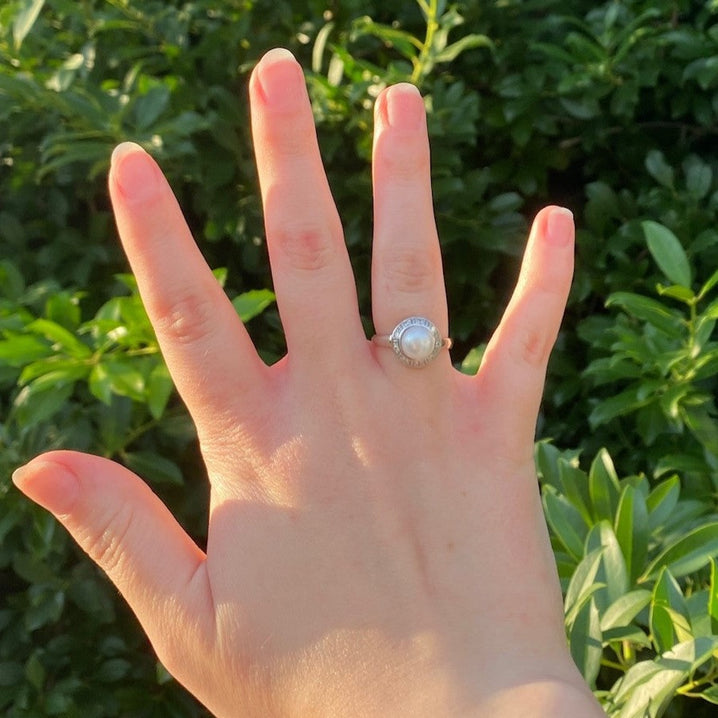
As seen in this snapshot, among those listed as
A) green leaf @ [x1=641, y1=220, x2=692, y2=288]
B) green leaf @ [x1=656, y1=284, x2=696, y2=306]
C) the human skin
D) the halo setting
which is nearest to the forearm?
the human skin

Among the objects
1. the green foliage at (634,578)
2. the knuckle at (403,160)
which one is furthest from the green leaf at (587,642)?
the knuckle at (403,160)

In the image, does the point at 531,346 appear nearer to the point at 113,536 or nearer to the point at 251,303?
the point at 251,303

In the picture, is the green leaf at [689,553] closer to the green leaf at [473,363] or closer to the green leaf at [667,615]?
the green leaf at [667,615]

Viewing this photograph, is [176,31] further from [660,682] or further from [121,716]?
[660,682]

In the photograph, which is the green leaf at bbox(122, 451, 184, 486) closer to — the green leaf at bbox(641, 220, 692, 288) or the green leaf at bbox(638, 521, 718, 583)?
the green leaf at bbox(638, 521, 718, 583)

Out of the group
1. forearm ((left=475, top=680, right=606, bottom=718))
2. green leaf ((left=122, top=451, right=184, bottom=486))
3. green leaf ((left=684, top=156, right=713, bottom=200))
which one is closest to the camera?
forearm ((left=475, top=680, right=606, bottom=718))

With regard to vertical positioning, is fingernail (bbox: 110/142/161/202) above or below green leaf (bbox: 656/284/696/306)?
above

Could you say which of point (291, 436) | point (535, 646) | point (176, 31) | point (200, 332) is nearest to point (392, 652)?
point (535, 646)
